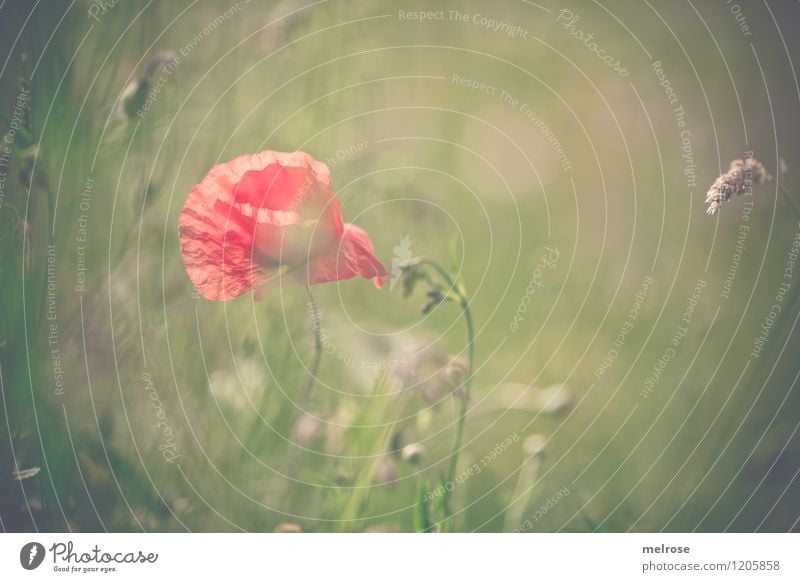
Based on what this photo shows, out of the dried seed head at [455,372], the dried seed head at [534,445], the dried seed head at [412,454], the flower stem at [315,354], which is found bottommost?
the dried seed head at [534,445]

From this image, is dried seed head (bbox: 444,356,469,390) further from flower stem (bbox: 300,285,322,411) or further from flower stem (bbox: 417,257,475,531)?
flower stem (bbox: 300,285,322,411)

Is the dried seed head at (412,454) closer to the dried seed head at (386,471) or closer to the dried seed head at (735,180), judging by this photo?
the dried seed head at (386,471)

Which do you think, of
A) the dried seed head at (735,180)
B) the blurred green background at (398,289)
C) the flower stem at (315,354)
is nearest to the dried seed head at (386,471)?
the blurred green background at (398,289)

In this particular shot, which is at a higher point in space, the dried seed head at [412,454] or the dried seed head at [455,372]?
the dried seed head at [455,372]

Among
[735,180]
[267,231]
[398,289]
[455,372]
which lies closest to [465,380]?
Result: [455,372]

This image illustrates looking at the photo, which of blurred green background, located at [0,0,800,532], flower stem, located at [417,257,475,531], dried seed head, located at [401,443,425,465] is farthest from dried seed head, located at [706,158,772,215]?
dried seed head, located at [401,443,425,465]

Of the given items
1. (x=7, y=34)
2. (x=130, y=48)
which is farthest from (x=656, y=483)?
(x=7, y=34)
